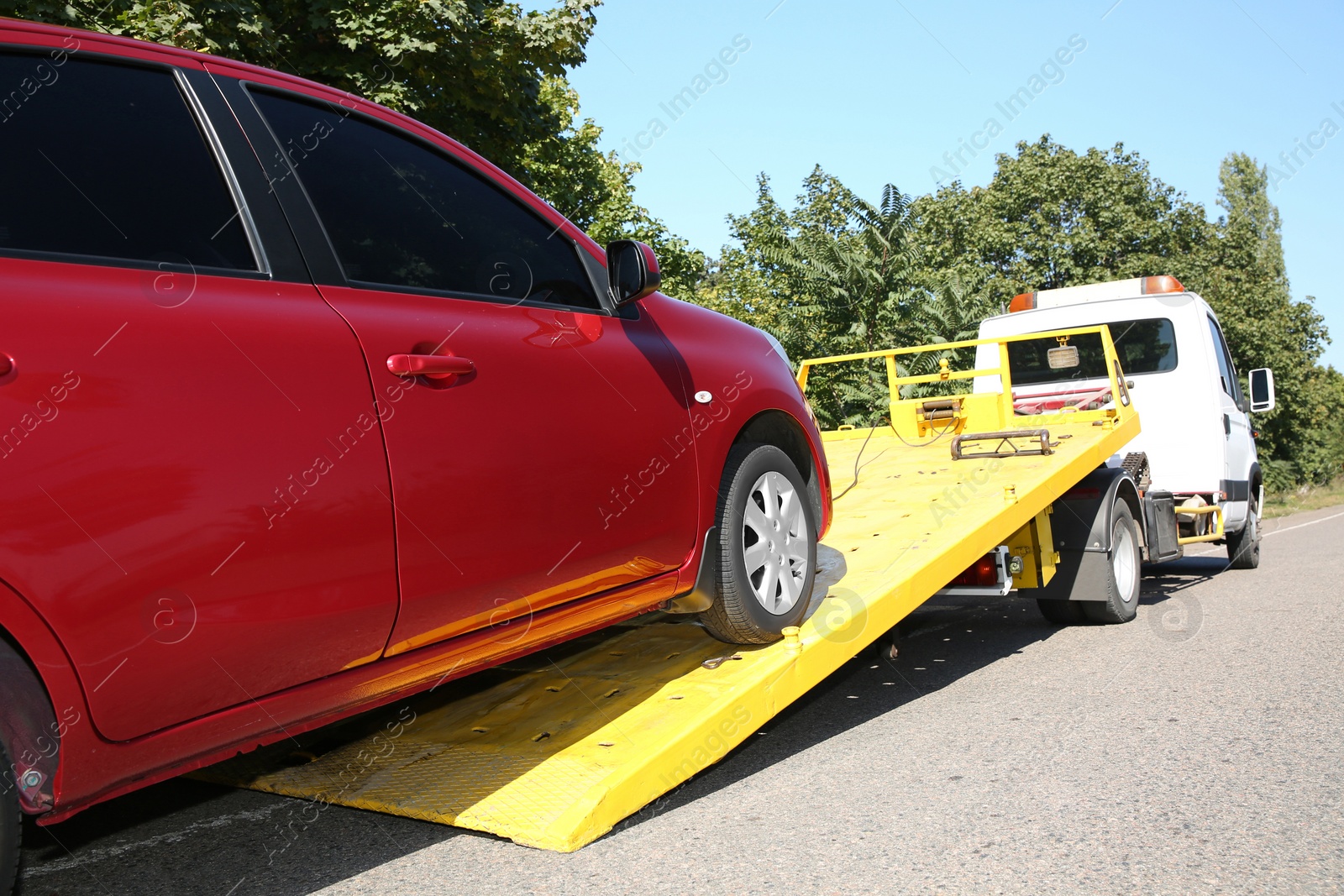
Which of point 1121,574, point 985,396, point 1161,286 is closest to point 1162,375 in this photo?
point 1161,286

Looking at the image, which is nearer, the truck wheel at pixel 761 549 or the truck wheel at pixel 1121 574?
the truck wheel at pixel 761 549

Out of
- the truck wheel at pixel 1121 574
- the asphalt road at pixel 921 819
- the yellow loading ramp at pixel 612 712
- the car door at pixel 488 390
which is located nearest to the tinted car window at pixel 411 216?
the car door at pixel 488 390

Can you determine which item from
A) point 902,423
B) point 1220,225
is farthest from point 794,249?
point 1220,225

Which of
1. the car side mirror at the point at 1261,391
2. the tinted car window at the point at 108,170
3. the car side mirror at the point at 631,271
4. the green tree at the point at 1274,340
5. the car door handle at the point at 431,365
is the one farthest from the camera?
the green tree at the point at 1274,340

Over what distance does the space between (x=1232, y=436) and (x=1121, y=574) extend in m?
3.14

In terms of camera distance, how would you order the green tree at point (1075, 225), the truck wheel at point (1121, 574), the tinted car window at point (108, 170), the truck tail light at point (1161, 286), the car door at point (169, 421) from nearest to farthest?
1. the car door at point (169, 421)
2. the tinted car window at point (108, 170)
3. the truck wheel at point (1121, 574)
4. the truck tail light at point (1161, 286)
5. the green tree at point (1075, 225)

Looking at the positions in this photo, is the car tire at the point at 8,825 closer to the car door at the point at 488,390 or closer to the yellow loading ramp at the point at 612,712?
the car door at the point at 488,390

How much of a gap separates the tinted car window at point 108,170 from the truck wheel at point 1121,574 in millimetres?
5498

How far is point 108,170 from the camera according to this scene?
2037 mm

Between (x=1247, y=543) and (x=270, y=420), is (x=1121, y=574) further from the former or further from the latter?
(x=270, y=420)

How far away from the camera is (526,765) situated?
3.10 m

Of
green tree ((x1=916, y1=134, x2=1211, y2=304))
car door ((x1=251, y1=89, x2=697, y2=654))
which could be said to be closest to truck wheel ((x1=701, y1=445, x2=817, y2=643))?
car door ((x1=251, y1=89, x2=697, y2=654))

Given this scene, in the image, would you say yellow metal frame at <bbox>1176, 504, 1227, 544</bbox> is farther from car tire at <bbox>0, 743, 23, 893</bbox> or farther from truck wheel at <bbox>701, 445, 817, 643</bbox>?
car tire at <bbox>0, 743, 23, 893</bbox>

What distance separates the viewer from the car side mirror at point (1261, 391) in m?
9.61
